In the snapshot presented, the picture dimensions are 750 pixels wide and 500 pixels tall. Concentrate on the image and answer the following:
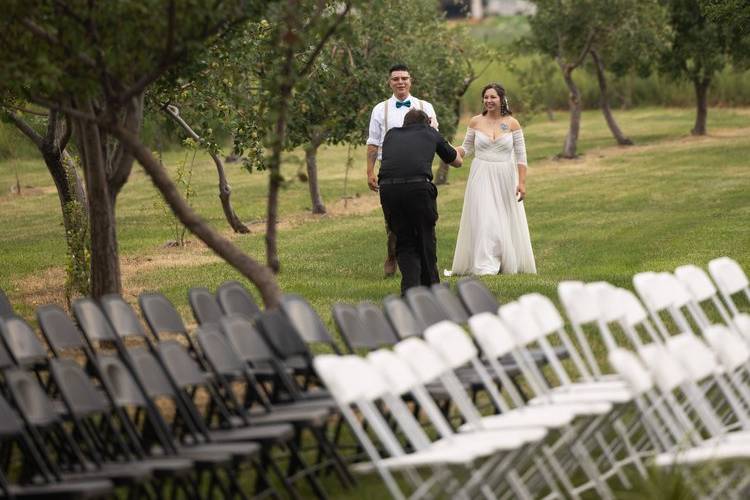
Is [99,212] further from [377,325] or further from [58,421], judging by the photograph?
[58,421]

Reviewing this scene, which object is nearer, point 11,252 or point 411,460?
point 411,460

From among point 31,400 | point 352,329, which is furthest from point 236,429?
point 352,329

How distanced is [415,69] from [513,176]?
1093cm

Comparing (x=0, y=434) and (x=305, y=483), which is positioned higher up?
(x=0, y=434)

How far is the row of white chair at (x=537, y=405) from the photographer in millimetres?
7078

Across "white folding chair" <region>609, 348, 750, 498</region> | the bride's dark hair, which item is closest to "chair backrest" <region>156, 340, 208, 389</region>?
"white folding chair" <region>609, 348, 750, 498</region>

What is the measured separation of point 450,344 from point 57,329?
2623 millimetres

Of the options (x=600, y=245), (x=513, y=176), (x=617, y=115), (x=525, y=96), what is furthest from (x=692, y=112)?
(x=513, y=176)

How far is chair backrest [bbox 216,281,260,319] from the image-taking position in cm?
982

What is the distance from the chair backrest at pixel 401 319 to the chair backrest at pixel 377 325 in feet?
0.18

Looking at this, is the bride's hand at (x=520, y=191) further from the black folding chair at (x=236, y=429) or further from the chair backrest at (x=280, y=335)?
the black folding chair at (x=236, y=429)

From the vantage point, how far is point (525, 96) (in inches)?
1581

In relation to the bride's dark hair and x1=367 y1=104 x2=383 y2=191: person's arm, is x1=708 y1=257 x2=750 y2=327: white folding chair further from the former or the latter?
the bride's dark hair

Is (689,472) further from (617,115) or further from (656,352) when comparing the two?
(617,115)
